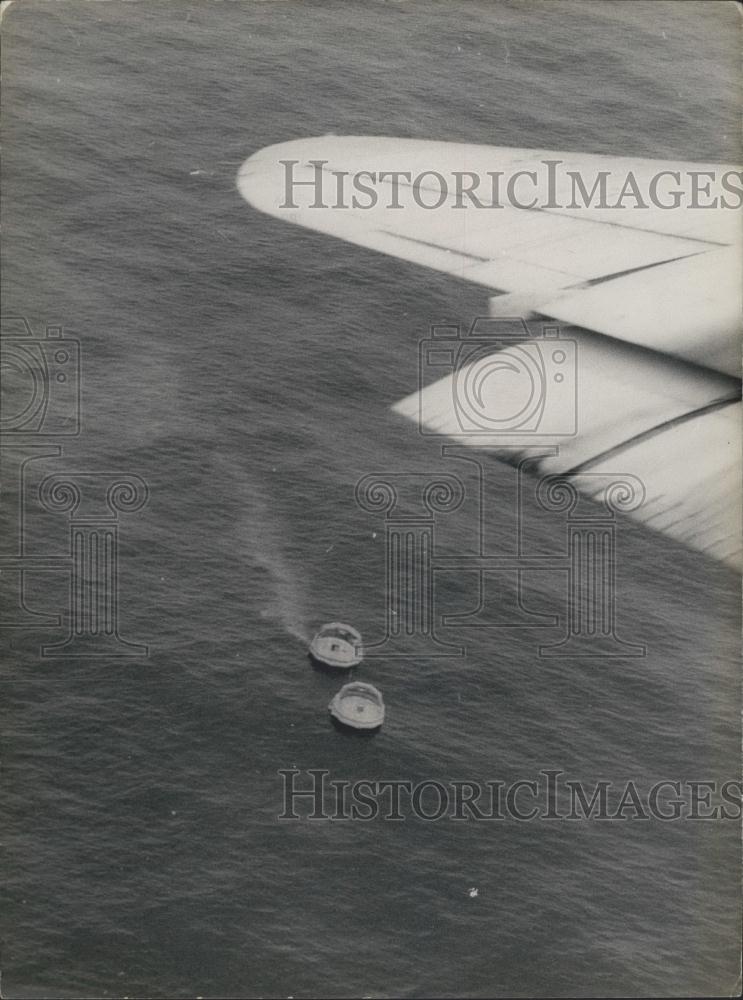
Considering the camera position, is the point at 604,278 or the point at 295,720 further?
the point at 604,278

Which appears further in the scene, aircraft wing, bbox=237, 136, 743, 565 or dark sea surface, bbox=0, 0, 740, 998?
aircraft wing, bbox=237, 136, 743, 565

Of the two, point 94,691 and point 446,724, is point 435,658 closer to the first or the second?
point 446,724

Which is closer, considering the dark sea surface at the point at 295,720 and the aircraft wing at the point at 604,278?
the dark sea surface at the point at 295,720

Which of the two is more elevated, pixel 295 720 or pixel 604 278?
pixel 604 278

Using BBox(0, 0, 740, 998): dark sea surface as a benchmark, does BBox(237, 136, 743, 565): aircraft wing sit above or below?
above
